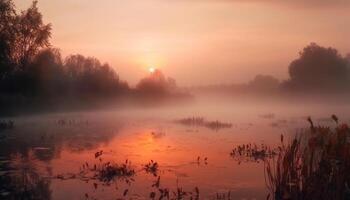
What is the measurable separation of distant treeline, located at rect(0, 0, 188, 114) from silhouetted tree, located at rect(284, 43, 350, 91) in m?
34.6

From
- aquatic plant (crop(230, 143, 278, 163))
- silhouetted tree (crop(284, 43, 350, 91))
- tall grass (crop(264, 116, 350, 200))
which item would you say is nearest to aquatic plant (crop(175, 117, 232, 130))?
aquatic plant (crop(230, 143, 278, 163))

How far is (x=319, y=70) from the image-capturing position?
10200 centimetres

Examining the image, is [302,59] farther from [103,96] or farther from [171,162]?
[171,162]

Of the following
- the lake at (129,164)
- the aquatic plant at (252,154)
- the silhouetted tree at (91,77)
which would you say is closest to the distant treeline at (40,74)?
the silhouetted tree at (91,77)

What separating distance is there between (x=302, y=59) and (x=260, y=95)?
2134 inches

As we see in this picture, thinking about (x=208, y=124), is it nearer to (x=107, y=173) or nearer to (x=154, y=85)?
Answer: (x=107, y=173)

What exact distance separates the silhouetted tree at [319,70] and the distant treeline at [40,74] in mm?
34638

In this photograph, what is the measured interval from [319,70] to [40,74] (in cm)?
6135

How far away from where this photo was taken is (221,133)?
42.2 m

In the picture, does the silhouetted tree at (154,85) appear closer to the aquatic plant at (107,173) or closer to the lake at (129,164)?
the lake at (129,164)

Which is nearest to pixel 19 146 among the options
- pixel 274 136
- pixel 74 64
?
pixel 274 136

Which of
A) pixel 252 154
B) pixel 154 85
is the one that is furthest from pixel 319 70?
pixel 252 154

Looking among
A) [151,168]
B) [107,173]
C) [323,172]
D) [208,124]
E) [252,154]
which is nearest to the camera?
[323,172]

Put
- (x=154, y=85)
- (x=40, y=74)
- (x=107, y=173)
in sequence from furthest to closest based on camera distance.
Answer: (x=154, y=85), (x=40, y=74), (x=107, y=173)
